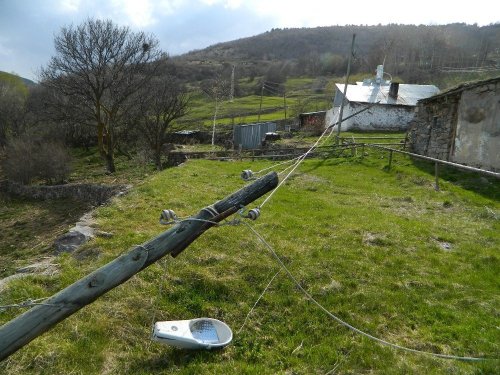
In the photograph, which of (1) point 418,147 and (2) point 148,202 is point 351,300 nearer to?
(2) point 148,202

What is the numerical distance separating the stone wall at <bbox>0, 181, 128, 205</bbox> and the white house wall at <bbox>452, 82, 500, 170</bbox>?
44.5 ft

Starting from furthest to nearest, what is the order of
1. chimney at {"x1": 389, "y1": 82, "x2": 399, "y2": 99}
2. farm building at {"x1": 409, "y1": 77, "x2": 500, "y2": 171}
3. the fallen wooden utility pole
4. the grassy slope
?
chimney at {"x1": 389, "y1": 82, "x2": 399, "y2": 99}
farm building at {"x1": 409, "y1": 77, "x2": 500, "y2": 171}
the grassy slope
the fallen wooden utility pole

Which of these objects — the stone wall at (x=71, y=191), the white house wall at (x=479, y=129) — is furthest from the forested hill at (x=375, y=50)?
the stone wall at (x=71, y=191)

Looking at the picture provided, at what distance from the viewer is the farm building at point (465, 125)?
14281mm

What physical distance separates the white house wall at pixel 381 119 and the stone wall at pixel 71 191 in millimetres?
20793

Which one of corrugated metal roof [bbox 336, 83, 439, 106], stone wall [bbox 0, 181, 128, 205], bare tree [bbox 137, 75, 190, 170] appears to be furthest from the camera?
corrugated metal roof [bbox 336, 83, 439, 106]

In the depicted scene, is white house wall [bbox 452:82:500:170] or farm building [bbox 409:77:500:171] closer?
white house wall [bbox 452:82:500:170]

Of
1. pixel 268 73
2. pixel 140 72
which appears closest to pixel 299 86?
pixel 268 73

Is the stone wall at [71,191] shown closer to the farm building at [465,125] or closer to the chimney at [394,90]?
the farm building at [465,125]

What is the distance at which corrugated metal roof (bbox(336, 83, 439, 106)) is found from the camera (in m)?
32.2

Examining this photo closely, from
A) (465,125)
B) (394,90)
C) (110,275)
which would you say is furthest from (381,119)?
(110,275)

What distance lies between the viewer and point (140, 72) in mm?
27609

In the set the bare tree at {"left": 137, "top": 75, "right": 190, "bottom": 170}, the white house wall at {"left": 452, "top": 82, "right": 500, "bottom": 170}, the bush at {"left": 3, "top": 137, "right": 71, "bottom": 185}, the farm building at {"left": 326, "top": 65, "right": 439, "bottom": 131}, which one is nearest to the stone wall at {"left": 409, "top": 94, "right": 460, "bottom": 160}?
the white house wall at {"left": 452, "top": 82, "right": 500, "bottom": 170}

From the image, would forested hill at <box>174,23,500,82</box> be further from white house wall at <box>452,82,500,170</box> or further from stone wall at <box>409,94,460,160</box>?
white house wall at <box>452,82,500,170</box>
